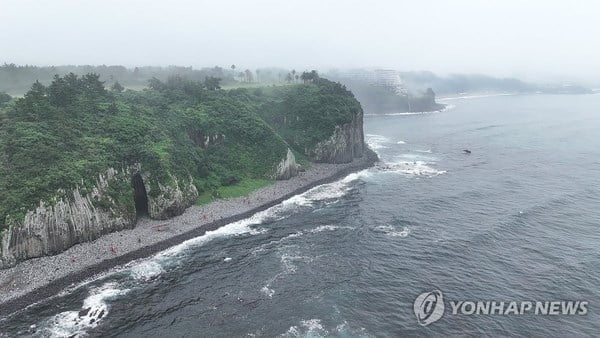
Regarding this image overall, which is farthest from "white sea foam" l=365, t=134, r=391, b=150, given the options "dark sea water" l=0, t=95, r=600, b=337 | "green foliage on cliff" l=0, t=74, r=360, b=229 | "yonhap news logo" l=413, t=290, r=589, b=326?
"yonhap news logo" l=413, t=290, r=589, b=326

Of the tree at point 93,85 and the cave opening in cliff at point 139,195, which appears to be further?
the tree at point 93,85

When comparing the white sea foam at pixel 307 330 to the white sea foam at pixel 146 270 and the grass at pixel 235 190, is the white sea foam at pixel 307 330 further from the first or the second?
the grass at pixel 235 190

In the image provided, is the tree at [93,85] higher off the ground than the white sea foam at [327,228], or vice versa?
the tree at [93,85]

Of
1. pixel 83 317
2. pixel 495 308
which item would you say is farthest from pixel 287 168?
pixel 495 308

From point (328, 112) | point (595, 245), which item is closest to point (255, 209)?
point (328, 112)

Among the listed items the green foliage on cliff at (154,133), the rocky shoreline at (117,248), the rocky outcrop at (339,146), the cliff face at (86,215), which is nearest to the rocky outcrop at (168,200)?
the cliff face at (86,215)
